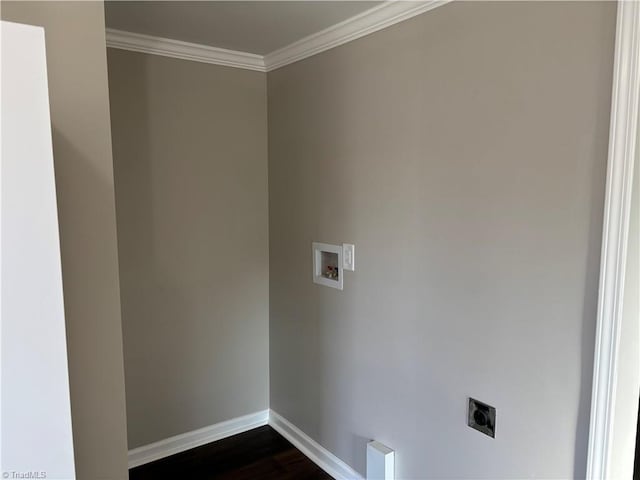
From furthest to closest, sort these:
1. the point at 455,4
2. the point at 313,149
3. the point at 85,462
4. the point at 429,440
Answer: the point at 313,149
the point at 429,440
the point at 455,4
the point at 85,462

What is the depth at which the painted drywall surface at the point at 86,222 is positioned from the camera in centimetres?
128

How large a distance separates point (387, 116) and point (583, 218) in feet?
2.99

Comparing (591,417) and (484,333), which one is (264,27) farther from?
(591,417)

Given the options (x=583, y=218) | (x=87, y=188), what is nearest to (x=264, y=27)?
(x=87, y=188)

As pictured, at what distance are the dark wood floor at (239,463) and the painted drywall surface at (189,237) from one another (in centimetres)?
15

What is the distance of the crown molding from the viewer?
1.80m

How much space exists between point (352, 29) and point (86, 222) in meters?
1.41

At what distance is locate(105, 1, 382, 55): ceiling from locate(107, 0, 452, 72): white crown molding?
0.04m

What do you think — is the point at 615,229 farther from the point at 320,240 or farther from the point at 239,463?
the point at 239,463

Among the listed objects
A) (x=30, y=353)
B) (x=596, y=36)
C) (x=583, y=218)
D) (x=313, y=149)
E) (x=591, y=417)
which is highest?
(x=596, y=36)

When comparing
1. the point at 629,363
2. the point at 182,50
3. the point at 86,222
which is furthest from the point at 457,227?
the point at 182,50

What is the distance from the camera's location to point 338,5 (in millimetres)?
1899

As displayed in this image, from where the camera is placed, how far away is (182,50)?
2.42 meters

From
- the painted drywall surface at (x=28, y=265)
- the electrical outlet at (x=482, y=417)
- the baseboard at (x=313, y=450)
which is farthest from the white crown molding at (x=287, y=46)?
the baseboard at (x=313, y=450)
